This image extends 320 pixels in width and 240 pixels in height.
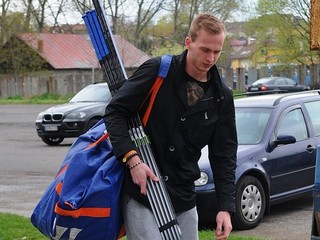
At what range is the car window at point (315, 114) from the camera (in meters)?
10.5

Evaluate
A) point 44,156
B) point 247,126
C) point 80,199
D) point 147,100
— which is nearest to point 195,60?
point 147,100

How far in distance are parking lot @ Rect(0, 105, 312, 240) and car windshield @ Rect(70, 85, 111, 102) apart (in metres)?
1.29

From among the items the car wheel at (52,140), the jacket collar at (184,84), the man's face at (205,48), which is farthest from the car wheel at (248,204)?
the car wheel at (52,140)

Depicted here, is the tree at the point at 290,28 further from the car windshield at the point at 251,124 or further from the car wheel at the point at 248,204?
the car wheel at the point at 248,204

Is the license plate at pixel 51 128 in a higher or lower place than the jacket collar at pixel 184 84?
lower

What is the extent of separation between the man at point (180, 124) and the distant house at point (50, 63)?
47.6 metres

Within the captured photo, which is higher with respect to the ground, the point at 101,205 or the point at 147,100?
the point at 147,100

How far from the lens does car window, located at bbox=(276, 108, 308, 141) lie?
10086 millimetres

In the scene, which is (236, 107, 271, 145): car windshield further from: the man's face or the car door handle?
the man's face

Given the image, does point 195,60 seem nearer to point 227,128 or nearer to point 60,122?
point 227,128

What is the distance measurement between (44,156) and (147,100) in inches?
542

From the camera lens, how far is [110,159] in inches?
165

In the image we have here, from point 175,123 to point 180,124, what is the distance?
3cm

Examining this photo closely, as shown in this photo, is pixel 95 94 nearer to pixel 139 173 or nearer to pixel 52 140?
pixel 52 140
